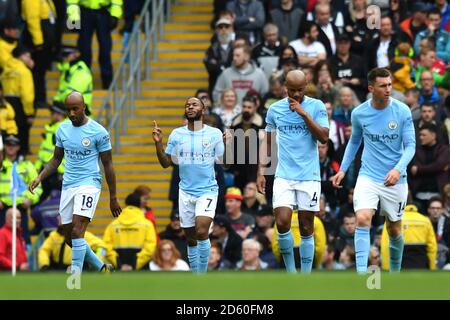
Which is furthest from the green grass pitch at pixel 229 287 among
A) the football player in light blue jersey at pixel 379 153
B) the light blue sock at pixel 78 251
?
the light blue sock at pixel 78 251

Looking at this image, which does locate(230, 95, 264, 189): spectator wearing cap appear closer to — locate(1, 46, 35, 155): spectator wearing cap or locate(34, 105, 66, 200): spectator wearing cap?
locate(34, 105, 66, 200): spectator wearing cap

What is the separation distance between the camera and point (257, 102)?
86.2 ft

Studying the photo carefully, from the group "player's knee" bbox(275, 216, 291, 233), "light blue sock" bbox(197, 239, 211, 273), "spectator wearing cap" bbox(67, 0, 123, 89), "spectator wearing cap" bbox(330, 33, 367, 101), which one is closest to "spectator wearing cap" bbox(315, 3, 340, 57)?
"spectator wearing cap" bbox(330, 33, 367, 101)

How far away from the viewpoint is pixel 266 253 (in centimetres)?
2433

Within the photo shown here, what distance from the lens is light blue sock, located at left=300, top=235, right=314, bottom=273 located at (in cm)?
2008

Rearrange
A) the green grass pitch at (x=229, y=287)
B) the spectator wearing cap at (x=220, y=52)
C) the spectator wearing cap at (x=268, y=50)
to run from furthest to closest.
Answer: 1. the spectator wearing cap at (x=220, y=52)
2. the spectator wearing cap at (x=268, y=50)
3. the green grass pitch at (x=229, y=287)

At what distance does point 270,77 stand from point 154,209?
2.79 metres

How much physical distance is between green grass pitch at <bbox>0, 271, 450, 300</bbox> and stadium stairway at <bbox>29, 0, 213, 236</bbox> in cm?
960

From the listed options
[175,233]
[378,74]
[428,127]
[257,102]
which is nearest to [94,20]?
[257,102]

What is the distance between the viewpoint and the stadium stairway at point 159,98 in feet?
90.7

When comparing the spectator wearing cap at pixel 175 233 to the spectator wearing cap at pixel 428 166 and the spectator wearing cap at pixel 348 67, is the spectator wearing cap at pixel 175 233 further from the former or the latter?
the spectator wearing cap at pixel 348 67

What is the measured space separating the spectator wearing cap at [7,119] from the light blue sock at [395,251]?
29.9 feet

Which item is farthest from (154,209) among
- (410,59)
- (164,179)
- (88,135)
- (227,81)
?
(88,135)
